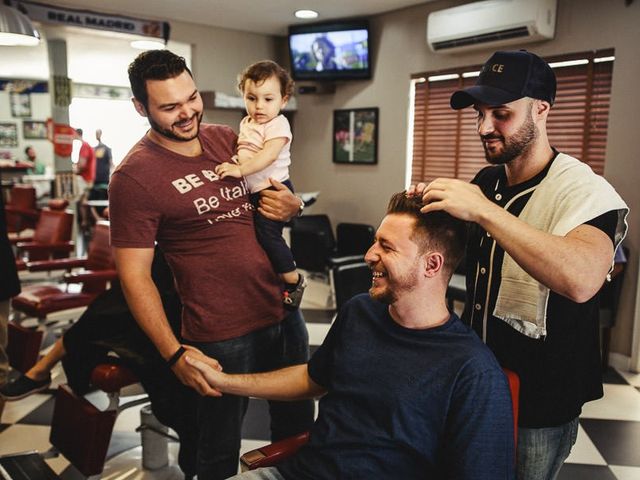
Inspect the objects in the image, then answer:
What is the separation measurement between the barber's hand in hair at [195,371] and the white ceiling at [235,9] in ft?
12.4

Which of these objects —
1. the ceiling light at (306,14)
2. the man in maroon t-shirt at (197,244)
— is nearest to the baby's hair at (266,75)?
the man in maroon t-shirt at (197,244)

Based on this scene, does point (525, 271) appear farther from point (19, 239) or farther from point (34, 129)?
point (34, 129)

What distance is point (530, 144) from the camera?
1.32 meters

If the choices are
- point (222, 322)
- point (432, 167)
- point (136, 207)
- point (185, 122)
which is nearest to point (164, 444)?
point (222, 322)

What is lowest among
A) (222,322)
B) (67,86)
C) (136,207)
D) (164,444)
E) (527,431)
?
(164,444)

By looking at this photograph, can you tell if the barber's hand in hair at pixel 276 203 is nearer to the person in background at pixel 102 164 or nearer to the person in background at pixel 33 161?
the person in background at pixel 102 164

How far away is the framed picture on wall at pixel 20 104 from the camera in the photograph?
41.9ft

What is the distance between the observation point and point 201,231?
1.66 metres

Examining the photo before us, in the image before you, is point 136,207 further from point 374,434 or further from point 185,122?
point 374,434

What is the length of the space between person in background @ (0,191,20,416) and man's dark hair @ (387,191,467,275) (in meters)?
1.94

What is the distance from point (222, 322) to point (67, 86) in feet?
16.8

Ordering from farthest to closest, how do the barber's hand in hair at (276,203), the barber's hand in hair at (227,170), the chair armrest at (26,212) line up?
the chair armrest at (26,212) < the barber's hand in hair at (276,203) < the barber's hand in hair at (227,170)

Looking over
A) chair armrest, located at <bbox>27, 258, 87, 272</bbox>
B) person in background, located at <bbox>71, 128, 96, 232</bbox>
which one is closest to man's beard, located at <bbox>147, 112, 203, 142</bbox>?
chair armrest, located at <bbox>27, 258, 87, 272</bbox>

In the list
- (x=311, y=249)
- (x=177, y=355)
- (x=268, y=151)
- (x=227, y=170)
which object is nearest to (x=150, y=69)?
(x=227, y=170)
